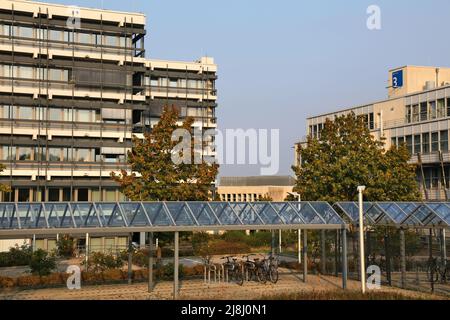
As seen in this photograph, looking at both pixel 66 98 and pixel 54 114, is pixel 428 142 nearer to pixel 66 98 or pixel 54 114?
pixel 66 98

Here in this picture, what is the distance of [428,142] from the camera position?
58.4 metres

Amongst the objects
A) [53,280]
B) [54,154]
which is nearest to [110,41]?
[54,154]

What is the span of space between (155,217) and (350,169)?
663 inches

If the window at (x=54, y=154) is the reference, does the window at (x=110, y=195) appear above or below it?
below

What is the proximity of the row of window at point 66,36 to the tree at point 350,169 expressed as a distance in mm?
26095

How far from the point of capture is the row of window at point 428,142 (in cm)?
5638

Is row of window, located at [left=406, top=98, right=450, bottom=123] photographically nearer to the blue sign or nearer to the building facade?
the blue sign

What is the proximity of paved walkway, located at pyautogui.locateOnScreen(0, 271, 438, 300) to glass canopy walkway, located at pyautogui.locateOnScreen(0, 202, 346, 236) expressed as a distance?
2845 millimetres

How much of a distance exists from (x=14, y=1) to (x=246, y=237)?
30248mm

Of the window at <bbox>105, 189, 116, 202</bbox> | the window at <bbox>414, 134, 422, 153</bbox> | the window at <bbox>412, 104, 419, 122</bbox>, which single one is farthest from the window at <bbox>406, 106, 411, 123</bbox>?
the window at <bbox>105, 189, 116, 202</bbox>

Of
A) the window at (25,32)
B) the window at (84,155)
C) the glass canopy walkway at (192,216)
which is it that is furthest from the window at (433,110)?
the window at (25,32)

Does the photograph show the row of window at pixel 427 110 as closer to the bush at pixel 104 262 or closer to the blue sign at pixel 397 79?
the blue sign at pixel 397 79


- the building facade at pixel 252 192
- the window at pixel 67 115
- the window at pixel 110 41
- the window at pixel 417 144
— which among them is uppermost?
the window at pixel 110 41

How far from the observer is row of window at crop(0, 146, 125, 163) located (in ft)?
181
